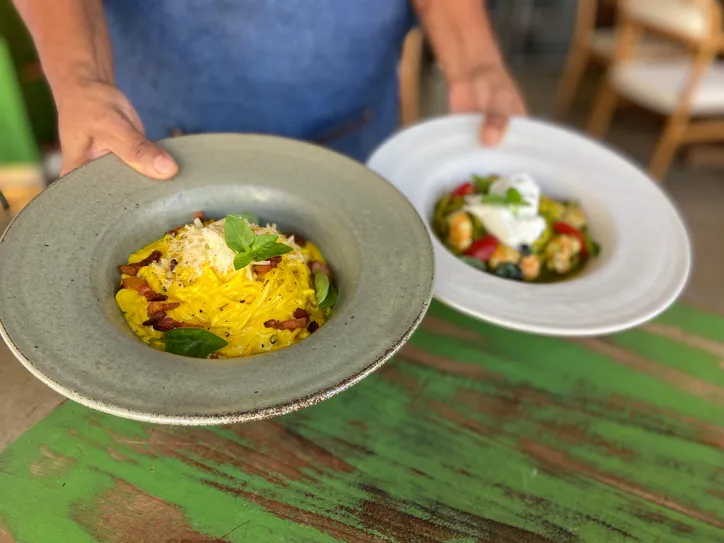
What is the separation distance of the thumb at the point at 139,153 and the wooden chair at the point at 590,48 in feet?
12.7

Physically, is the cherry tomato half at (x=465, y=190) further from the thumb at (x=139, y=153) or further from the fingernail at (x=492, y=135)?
the thumb at (x=139, y=153)

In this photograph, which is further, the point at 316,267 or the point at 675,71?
the point at 675,71

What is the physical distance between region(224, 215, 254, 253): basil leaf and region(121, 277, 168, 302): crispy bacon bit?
15 centimetres

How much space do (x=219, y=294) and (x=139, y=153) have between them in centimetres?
30

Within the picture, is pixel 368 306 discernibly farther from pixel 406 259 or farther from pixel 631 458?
pixel 631 458

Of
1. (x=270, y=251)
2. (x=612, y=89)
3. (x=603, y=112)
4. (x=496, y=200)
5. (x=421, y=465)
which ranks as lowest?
(x=603, y=112)

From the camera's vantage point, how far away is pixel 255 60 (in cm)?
164

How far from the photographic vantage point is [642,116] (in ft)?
15.8

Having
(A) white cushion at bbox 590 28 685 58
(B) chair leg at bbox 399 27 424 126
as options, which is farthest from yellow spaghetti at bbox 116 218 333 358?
(A) white cushion at bbox 590 28 685 58

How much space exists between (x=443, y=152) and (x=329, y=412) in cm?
77

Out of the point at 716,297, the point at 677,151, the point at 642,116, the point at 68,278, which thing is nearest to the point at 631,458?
the point at 68,278

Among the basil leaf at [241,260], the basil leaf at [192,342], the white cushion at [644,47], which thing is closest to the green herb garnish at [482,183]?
the basil leaf at [241,260]

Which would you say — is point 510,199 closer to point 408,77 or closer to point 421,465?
point 421,465

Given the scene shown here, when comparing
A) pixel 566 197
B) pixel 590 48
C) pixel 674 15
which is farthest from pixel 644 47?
pixel 566 197
